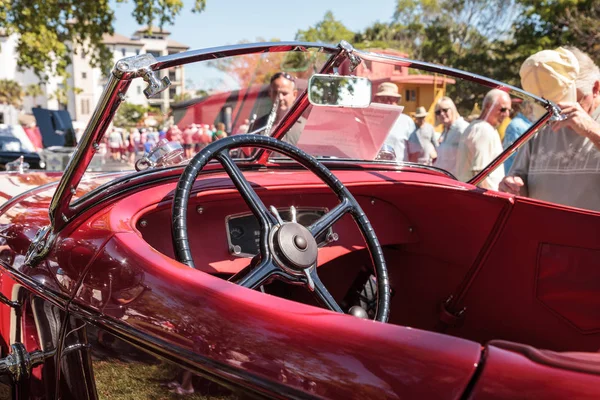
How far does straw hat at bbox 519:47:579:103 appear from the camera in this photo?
263cm

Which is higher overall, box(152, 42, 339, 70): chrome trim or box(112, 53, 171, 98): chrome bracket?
box(152, 42, 339, 70): chrome trim

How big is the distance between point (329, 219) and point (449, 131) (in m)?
3.63

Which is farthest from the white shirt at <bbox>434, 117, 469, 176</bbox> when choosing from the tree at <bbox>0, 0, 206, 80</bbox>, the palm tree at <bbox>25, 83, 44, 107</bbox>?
the palm tree at <bbox>25, 83, 44, 107</bbox>

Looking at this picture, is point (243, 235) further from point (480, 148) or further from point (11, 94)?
point (11, 94)

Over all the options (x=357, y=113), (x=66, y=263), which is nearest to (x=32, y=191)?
(x=66, y=263)

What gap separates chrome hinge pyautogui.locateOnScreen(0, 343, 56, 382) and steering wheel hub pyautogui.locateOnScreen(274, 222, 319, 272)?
722 millimetres

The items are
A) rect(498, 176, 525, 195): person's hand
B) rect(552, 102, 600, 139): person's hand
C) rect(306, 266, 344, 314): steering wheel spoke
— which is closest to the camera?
rect(306, 266, 344, 314): steering wheel spoke

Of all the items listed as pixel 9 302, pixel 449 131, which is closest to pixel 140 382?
pixel 9 302

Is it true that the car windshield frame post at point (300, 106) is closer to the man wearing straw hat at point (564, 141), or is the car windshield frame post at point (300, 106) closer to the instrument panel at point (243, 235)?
the instrument panel at point (243, 235)

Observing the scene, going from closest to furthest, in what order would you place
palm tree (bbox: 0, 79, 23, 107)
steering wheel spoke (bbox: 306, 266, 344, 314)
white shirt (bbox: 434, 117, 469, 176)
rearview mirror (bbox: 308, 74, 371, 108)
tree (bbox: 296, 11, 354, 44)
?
steering wheel spoke (bbox: 306, 266, 344, 314), rearview mirror (bbox: 308, 74, 371, 108), white shirt (bbox: 434, 117, 469, 176), palm tree (bbox: 0, 79, 23, 107), tree (bbox: 296, 11, 354, 44)

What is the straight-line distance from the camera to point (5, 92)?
58.4 m

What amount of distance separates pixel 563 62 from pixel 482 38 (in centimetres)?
4234

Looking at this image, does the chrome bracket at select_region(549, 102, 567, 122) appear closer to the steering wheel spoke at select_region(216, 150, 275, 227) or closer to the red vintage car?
the red vintage car

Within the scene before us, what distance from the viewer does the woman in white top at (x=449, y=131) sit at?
462 centimetres
